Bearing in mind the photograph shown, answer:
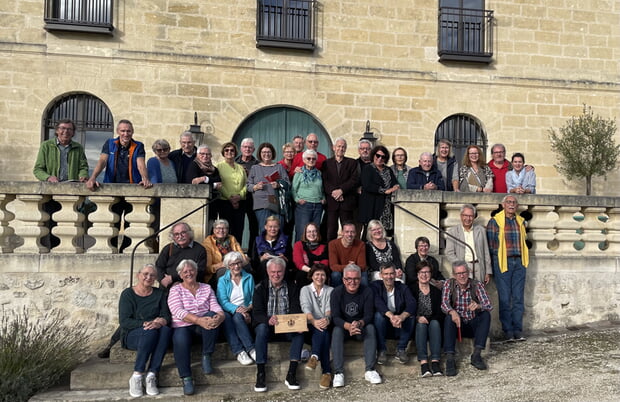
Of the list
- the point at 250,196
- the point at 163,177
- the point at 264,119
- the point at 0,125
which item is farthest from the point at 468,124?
the point at 0,125

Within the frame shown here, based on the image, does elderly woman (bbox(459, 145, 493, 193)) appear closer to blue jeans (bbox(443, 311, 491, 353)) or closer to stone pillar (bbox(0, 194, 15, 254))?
blue jeans (bbox(443, 311, 491, 353))

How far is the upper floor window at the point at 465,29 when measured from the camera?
1120 cm

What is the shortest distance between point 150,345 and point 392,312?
7.57 ft

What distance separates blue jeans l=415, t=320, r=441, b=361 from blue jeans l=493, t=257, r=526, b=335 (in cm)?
142

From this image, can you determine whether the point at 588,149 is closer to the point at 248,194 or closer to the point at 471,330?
the point at 471,330

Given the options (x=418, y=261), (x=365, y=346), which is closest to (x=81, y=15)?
(x=418, y=261)

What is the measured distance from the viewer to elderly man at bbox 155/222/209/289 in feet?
17.7

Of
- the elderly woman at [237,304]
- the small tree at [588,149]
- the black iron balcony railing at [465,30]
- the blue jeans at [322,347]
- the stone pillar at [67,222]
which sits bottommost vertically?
the blue jeans at [322,347]

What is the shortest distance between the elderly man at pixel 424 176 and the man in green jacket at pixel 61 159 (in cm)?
383

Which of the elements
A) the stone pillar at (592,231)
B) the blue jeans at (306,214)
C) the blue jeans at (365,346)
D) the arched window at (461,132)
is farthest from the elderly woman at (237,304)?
the arched window at (461,132)

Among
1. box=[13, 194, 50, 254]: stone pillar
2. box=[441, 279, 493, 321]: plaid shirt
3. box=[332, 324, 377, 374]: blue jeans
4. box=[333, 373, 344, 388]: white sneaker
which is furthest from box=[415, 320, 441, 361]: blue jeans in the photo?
box=[13, 194, 50, 254]: stone pillar

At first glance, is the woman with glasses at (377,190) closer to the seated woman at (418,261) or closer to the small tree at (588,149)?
the seated woman at (418,261)

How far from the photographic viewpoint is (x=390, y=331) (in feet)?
17.9

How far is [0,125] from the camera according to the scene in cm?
956
